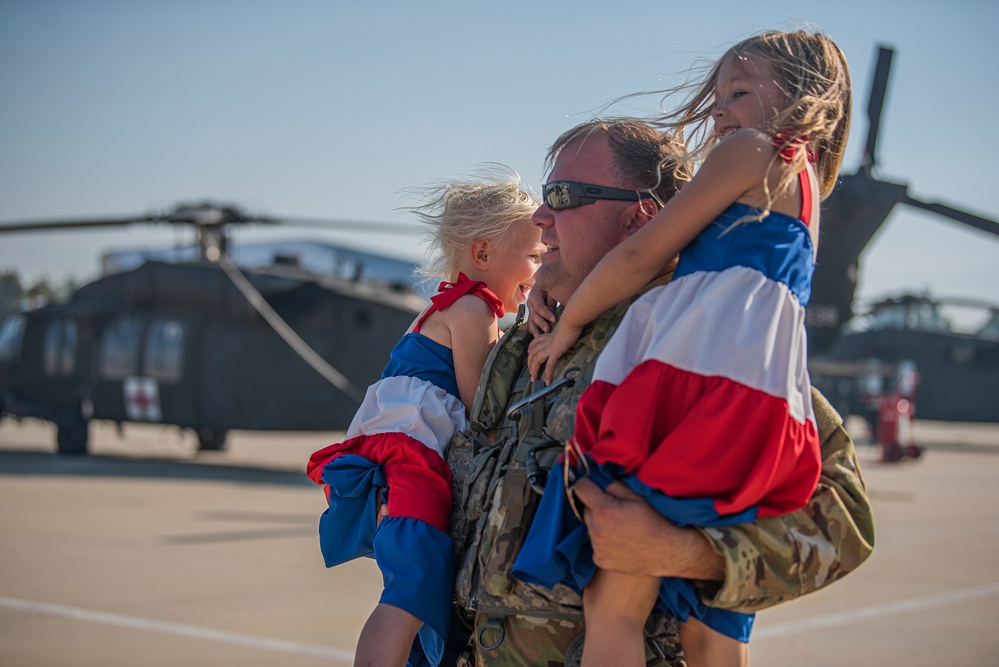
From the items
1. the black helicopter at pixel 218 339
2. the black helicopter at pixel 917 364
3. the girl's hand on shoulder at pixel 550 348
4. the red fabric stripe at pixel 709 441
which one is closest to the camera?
the red fabric stripe at pixel 709 441

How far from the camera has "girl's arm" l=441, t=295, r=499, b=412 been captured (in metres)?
2.01

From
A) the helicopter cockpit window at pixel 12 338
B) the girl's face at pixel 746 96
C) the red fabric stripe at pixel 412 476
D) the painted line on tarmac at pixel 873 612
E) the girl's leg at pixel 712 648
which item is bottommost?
the helicopter cockpit window at pixel 12 338

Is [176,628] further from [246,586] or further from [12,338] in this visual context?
[12,338]

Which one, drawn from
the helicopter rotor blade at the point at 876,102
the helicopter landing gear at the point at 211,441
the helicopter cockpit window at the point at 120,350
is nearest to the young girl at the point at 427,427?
the helicopter rotor blade at the point at 876,102

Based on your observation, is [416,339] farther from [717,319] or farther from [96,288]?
[96,288]

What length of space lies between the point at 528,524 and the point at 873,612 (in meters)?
5.07

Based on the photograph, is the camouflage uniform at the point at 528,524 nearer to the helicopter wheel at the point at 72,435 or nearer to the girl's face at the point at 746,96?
the girl's face at the point at 746,96

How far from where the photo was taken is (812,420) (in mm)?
1432

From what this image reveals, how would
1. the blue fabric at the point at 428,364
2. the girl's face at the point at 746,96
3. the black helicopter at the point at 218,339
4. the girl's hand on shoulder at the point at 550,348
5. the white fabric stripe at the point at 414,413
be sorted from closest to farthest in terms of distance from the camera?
the girl's face at the point at 746,96, the girl's hand on shoulder at the point at 550,348, the white fabric stripe at the point at 414,413, the blue fabric at the point at 428,364, the black helicopter at the point at 218,339

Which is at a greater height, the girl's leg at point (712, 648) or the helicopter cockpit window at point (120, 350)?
the girl's leg at point (712, 648)

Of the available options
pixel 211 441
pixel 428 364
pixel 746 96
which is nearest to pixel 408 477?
pixel 428 364

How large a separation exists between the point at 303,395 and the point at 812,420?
451 inches

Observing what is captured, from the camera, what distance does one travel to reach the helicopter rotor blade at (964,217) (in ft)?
25.3

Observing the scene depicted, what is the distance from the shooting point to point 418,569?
1.75 metres
